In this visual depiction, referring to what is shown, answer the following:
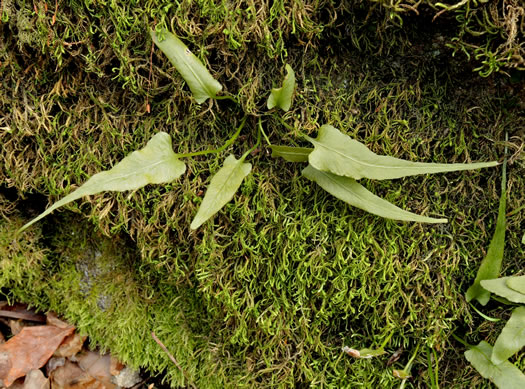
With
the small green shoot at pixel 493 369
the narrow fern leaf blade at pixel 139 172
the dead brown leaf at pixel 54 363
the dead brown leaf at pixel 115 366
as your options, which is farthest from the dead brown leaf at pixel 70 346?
the small green shoot at pixel 493 369

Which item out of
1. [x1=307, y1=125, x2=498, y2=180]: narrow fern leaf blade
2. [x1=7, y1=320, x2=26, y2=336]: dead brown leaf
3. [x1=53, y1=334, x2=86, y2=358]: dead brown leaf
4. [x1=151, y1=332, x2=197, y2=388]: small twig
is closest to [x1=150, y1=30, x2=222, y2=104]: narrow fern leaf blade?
[x1=307, y1=125, x2=498, y2=180]: narrow fern leaf blade

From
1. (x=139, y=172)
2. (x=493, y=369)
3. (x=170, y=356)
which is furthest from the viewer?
(x=170, y=356)

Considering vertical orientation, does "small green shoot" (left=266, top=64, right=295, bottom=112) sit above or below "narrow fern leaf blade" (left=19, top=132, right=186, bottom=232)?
above

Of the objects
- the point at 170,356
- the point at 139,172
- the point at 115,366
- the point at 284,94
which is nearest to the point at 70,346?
the point at 115,366

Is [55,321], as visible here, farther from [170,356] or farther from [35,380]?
[170,356]

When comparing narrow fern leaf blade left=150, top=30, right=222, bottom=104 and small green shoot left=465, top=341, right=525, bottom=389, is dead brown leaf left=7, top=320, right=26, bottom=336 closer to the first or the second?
narrow fern leaf blade left=150, top=30, right=222, bottom=104

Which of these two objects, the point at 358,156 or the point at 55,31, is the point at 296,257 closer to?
the point at 358,156
